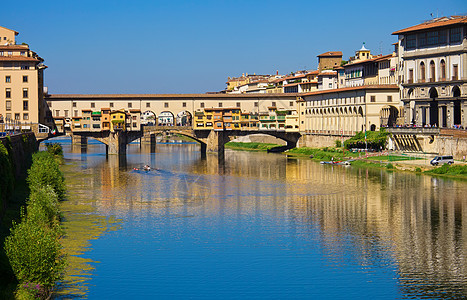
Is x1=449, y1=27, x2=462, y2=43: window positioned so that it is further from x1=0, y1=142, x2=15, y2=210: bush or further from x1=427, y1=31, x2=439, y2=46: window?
x1=0, y1=142, x2=15, y2=210: bush

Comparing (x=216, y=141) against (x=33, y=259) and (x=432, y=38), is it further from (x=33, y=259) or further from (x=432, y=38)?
(x=33, y=259)

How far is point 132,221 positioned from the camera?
4181cm

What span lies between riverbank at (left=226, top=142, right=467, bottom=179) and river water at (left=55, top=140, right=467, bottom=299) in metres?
2.61

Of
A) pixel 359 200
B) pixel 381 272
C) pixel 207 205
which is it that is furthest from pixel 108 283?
pixel 359 200

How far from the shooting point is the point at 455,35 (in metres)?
76.1

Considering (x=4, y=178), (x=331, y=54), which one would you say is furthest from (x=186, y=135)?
(x=4, y=178)

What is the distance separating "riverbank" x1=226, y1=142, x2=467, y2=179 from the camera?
6297 cm

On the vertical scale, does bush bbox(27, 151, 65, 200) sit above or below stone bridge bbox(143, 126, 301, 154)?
below

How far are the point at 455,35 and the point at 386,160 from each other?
607 inches

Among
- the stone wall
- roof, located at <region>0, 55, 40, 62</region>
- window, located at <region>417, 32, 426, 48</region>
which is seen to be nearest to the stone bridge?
the stone wall

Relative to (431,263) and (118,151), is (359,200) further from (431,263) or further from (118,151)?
(118,151)

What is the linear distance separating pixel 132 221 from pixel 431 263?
18124 millimetres

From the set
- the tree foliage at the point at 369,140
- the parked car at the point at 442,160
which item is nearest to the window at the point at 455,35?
the tree foliage at the point at 369,140

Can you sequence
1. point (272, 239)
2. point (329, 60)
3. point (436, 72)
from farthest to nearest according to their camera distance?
point (329, 60), point (436, 72), point (272, 239)
